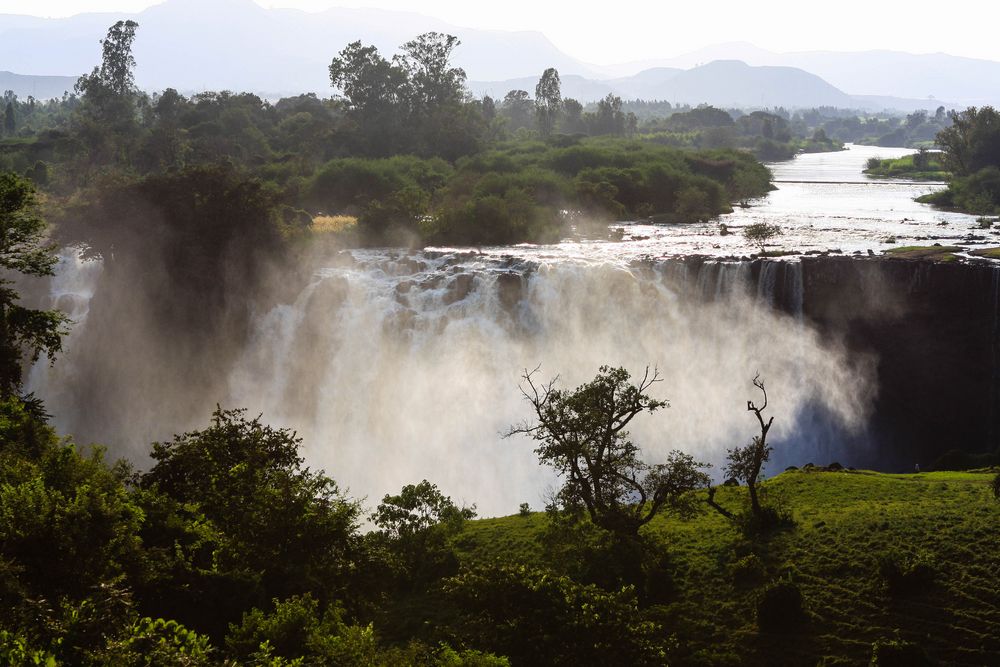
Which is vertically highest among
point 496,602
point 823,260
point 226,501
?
point 823,260

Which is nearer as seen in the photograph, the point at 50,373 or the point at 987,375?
the point at 987,375

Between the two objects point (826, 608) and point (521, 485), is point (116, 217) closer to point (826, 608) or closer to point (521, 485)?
point (521, 485)

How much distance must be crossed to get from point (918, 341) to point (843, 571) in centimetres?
1807

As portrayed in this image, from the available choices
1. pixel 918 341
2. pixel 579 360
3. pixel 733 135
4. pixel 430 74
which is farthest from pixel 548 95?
pixel 918 341

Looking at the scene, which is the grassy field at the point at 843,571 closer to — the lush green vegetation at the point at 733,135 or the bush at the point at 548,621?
the bush at the point at 548,621

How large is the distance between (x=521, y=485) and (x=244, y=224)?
2002 cm

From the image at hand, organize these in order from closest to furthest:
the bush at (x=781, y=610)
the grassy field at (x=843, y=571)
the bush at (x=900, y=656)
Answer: the bush at (x=900, y=656) → the grassy field at (x=843, y=571) → the bush at (x=781, y=610)

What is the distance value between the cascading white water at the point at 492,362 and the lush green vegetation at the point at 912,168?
65.2 meters

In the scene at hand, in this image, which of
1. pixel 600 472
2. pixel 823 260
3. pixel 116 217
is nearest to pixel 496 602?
pixel 600 472

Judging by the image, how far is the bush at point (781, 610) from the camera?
1836cm

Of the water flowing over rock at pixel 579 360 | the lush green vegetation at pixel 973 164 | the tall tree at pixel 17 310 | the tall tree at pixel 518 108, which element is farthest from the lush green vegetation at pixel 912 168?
the tall tree at pixel 17 310

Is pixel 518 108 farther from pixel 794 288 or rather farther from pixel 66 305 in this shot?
pixel 794 288

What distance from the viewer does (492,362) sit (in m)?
36.1

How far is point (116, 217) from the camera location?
41.4 m
